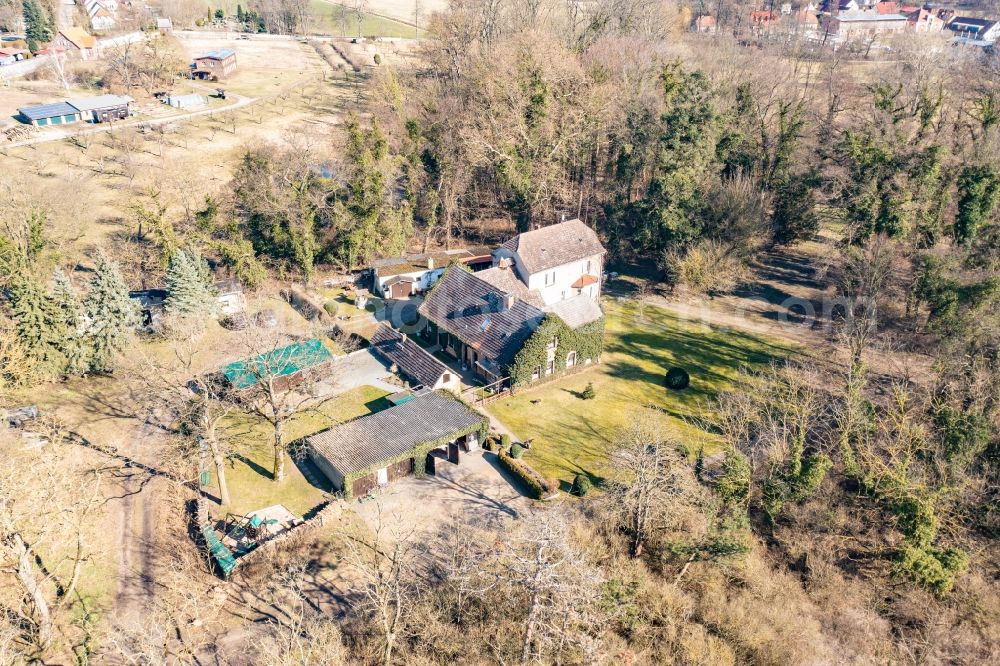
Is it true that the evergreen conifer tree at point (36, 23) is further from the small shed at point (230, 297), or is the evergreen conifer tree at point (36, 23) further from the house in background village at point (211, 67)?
the small shed at point (230, 297)

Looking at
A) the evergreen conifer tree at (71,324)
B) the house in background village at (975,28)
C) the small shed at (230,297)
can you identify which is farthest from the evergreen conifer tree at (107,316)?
the house in background village at (975,28)

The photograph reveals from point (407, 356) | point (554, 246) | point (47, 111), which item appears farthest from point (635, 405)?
point (47, 111)

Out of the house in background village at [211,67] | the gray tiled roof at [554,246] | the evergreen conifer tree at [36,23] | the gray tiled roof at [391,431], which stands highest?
the evergreen conifer tree at [36,23]

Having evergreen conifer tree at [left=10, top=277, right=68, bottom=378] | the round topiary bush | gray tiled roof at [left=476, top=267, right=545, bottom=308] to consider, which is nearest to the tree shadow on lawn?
evergreen conifer tree at [left=10, top=277, right=68, bottom=378]

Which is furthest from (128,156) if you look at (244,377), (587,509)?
(587,509)

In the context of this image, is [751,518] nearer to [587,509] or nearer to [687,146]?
[587,509]

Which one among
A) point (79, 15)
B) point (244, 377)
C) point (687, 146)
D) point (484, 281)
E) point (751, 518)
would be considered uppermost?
point (79, 15)
